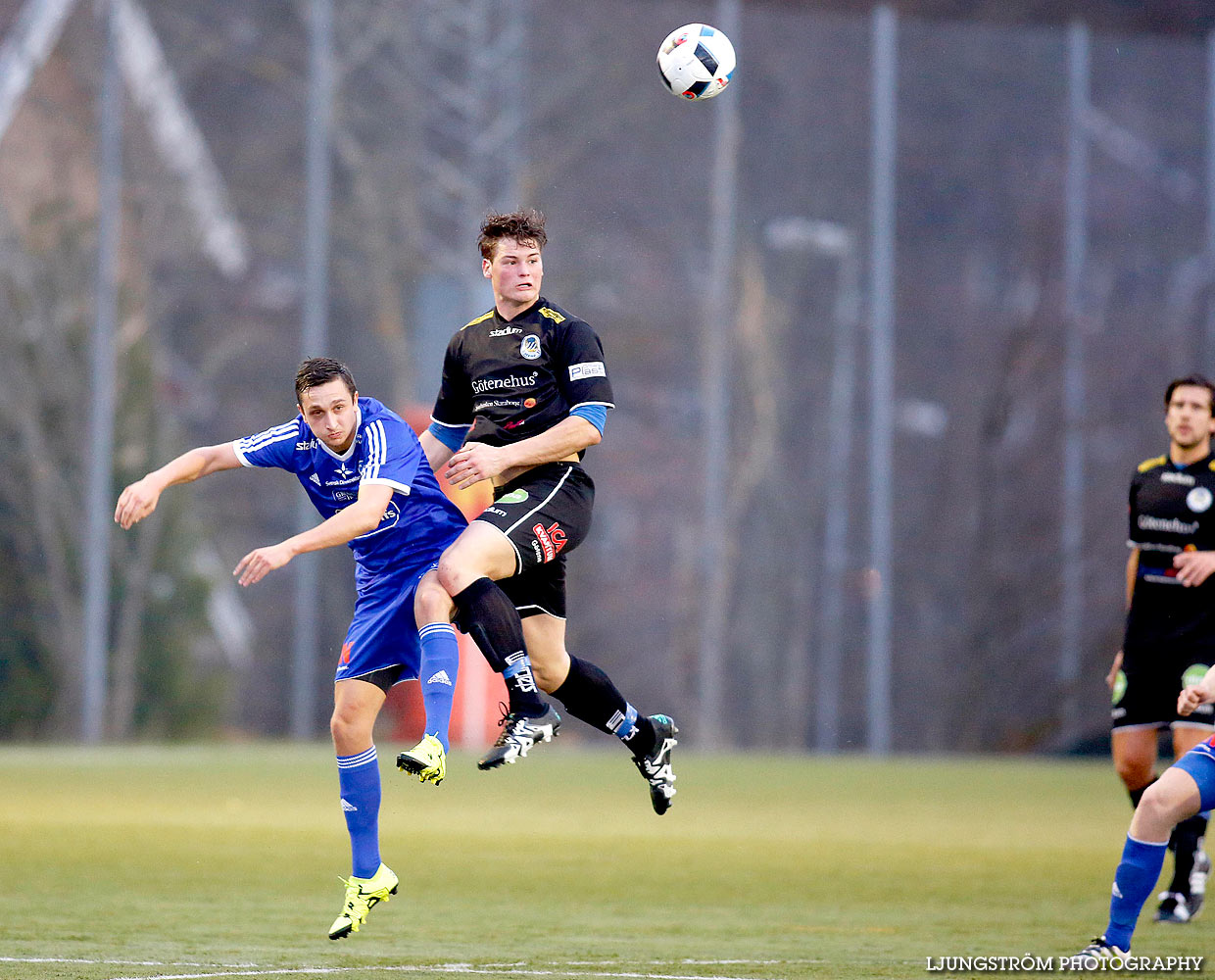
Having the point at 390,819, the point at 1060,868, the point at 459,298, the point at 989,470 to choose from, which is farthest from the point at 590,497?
the point at 989,470

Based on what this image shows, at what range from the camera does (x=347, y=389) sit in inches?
262

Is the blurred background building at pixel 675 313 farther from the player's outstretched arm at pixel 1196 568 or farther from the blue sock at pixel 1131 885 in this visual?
the blue sock at pixel 1131 885

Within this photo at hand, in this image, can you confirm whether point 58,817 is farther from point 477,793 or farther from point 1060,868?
point 1060,868

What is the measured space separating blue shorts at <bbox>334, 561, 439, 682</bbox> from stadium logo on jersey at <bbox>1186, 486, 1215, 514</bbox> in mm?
3374

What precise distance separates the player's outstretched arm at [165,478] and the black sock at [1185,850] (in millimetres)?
4358

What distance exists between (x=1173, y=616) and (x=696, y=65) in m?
3.21

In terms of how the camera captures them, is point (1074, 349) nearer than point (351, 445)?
No

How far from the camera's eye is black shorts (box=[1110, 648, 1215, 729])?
8297 mm

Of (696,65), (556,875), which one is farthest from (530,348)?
(556,875)

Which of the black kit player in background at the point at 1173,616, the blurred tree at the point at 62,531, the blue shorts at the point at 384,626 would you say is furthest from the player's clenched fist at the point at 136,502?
the blurred tree at the point at 62,531

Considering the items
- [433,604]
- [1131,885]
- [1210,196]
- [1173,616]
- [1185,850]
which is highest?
[1210,196]

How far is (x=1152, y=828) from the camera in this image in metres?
6.33

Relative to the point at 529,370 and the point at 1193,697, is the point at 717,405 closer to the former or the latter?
the point at 529,370

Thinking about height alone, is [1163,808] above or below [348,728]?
below
